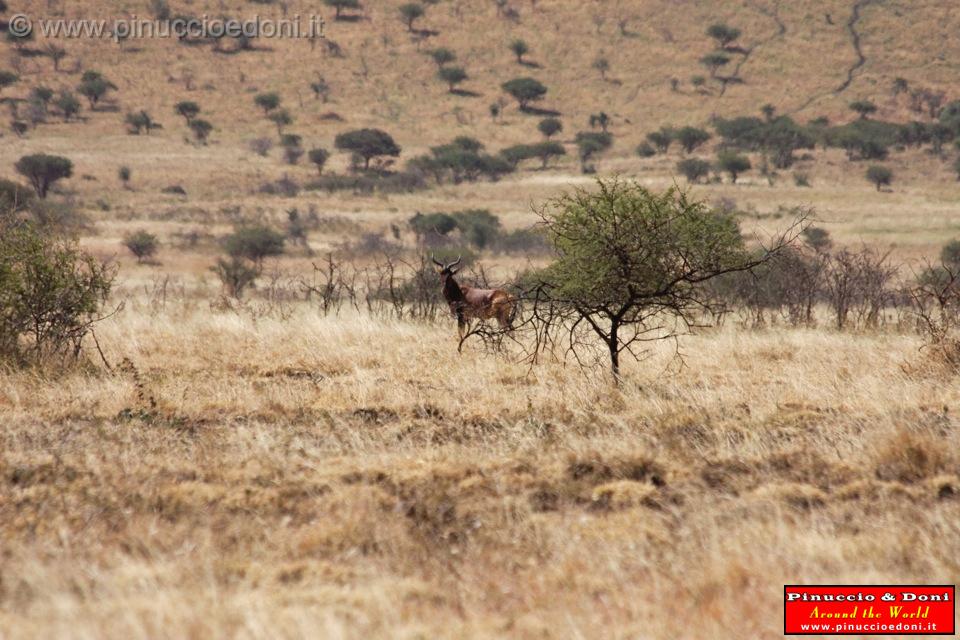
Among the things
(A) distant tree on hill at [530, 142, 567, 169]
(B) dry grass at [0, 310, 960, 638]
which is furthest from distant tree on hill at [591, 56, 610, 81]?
(B) dry grass at [0, 310, 960, 638]

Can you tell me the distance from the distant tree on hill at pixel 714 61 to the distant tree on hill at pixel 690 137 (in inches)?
873

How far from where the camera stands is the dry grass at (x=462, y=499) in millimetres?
4273

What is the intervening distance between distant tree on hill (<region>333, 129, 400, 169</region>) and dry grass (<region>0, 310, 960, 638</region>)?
52.8 metres

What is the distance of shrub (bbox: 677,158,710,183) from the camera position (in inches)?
2082

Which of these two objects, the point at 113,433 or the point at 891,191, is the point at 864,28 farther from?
the point at 113,433

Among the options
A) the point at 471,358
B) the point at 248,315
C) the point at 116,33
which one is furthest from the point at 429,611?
the point at 116,33

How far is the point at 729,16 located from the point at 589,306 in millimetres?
94489

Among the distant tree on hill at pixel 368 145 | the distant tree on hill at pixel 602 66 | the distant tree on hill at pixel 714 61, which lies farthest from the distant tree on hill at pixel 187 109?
the distant tree on hill at pixel 714 61

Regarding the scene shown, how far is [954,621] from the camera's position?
4129 mm

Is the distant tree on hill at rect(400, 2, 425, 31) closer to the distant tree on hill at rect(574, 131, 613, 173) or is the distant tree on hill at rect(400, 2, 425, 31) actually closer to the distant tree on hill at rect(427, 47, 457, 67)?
the distant tree on hill at rect(427, 47, 457, 67)

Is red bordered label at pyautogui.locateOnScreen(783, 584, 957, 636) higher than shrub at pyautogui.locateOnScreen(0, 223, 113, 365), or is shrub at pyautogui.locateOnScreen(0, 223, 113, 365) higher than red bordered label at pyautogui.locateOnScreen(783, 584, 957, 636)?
shrub at pyautogui.locateOnScreen(0, 223, 113, 365)

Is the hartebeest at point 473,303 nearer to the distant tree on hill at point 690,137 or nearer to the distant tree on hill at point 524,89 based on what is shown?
the distant tree on hill at point 690,137

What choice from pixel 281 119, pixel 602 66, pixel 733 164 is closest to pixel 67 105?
pixel 281 119

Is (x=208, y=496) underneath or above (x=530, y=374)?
underneath
